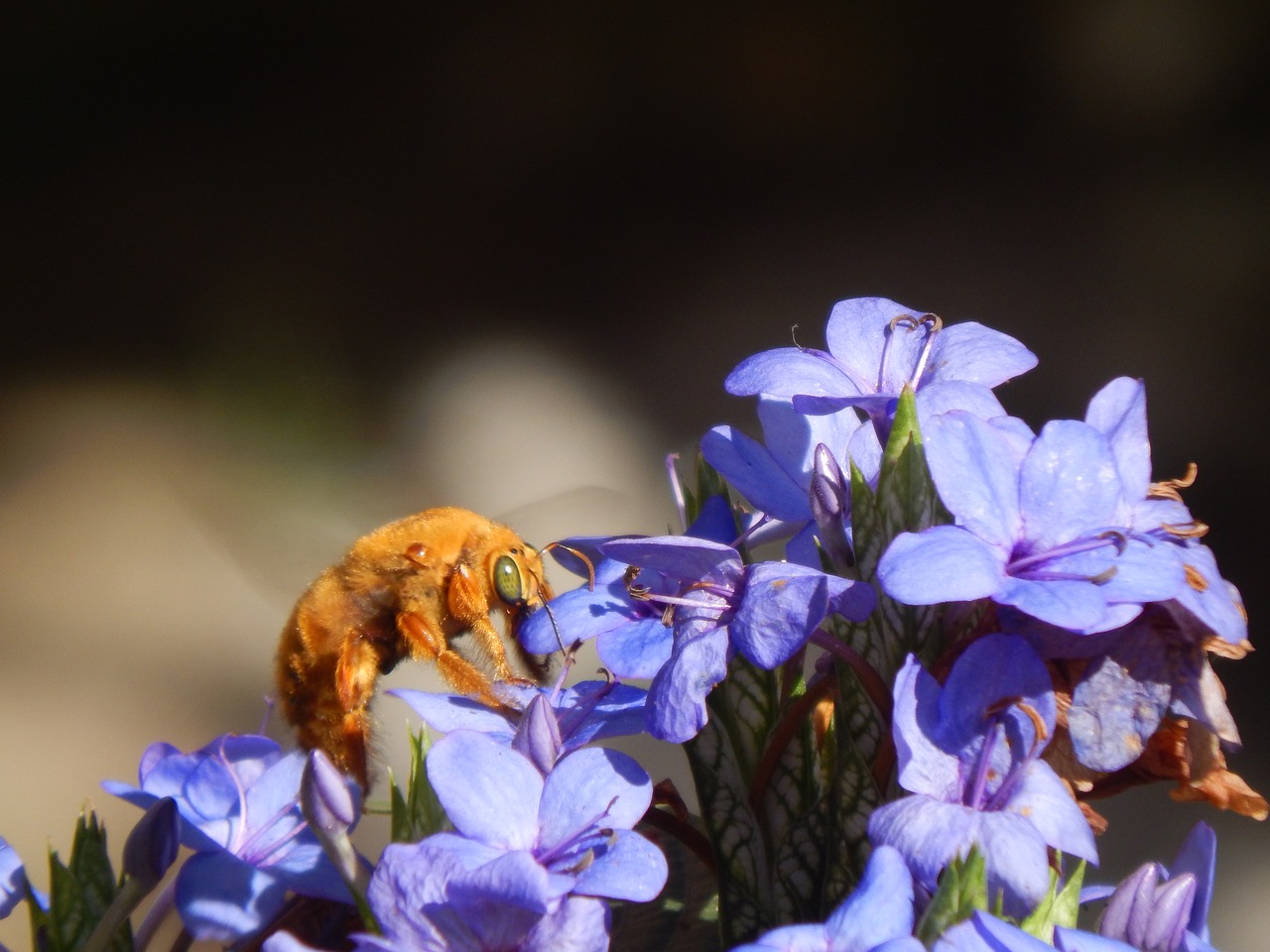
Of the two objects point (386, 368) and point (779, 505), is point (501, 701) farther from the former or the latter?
point (386, 368)

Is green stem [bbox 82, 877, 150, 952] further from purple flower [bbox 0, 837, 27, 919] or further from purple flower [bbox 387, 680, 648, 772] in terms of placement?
purple flower [bbox 387, 680, 648, 772]

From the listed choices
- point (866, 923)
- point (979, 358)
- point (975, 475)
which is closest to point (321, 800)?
point (866, 923)

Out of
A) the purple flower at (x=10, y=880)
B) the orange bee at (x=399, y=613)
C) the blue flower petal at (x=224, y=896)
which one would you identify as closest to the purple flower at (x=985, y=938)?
the blue flower petal at (x=224, y=896)

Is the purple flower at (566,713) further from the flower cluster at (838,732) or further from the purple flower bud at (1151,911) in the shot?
the purple flower bud at (1151,911)

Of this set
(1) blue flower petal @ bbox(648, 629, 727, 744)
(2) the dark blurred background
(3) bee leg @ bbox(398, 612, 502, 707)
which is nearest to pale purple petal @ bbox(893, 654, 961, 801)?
(1) blue flower petal @ bbox(648, 629, 727, 744)

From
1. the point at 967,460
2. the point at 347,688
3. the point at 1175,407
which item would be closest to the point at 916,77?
the point at 1175,407

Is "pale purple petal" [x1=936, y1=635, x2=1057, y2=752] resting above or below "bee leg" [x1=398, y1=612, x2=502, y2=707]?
above

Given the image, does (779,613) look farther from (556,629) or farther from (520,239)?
(520,239)
